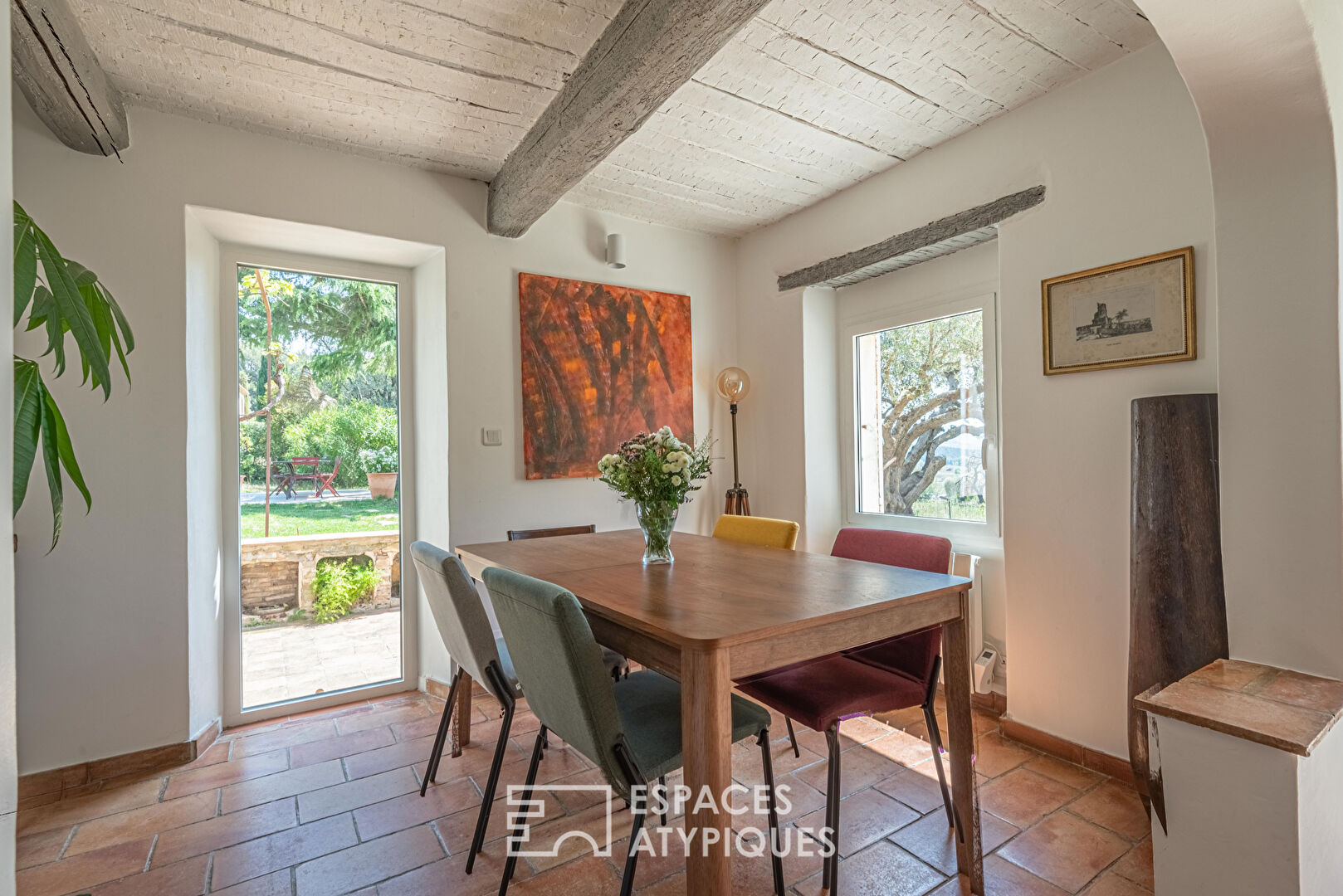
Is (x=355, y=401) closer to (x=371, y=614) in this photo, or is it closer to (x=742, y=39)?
(x=371, y=614)

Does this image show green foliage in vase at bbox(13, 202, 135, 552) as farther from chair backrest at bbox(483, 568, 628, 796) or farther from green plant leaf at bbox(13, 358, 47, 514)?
chair backrest at bbox(483, 568, 628, 796)

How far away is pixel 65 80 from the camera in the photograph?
6.45 feet

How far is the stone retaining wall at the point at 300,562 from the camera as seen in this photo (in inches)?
120

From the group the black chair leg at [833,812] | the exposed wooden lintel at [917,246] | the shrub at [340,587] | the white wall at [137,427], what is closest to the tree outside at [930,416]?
the exposed wooden lintel at [917,246]

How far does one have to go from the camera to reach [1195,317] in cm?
210

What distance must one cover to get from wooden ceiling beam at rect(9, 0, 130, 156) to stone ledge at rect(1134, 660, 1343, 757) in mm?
3089

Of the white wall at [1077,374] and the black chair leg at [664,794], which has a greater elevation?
the white wall at [1077,374]

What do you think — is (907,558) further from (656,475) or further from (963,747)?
(656,475)

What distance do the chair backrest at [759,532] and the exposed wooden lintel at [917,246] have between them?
1.40 m

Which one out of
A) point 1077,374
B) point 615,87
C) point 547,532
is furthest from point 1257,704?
point 547,532

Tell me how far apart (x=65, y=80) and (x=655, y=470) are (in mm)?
2098

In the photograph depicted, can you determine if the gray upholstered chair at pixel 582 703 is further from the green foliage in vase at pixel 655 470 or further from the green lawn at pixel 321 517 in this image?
the green lawn at pixel 321 517

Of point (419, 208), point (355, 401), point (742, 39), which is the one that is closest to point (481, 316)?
point (419, 208)

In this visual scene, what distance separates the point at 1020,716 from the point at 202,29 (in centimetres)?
369
